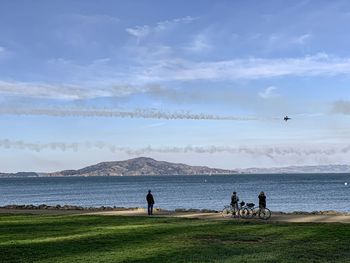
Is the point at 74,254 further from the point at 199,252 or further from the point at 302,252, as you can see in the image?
the point at 302,252

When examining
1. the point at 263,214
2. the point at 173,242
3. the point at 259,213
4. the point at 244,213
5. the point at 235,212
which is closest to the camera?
the point at 173,242

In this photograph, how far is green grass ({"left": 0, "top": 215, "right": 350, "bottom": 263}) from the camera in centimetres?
1780

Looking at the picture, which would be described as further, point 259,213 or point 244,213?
point 244,213

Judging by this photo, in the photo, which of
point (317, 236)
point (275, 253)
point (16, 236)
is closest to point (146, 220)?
point (16, 236)

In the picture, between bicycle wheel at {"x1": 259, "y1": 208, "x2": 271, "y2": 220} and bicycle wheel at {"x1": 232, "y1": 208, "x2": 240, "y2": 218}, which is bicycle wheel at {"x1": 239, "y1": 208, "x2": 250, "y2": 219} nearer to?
bicycle wheel at {"x1": 232, "y1": 208, "x2": 240, "y2": 218}

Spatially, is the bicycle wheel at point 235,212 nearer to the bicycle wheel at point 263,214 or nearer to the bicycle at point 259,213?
the bicycle at point 259,213

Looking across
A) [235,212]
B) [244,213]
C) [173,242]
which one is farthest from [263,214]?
[173,242]

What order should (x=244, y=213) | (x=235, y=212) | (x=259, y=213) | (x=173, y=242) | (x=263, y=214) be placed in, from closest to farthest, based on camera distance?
(x=173, y=242)
(x=259, y=213)
(x=263, y=214)
(x=244, y=213)
(x=235, y=212)

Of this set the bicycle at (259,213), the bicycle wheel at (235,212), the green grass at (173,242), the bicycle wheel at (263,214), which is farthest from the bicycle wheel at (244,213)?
the green grass at (173,242)

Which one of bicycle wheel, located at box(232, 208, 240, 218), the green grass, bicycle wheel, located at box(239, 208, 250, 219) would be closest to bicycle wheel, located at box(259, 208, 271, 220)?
bicycle wheel, located at box(239, 208, 250, 219)

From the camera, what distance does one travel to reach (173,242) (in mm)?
21266

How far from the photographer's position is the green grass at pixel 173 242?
58.4 ft

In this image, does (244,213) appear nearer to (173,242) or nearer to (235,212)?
(235,212)

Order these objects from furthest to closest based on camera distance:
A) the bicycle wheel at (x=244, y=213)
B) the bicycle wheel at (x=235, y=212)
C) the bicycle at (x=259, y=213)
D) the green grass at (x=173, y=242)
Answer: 1. the bicycle wheel at (x=235, y=212)
2. the bicycle wheel at (x=244, y=213)
3. the bicycle at (x=259, y=213)
4. the green grass at (x=173, y=242)
